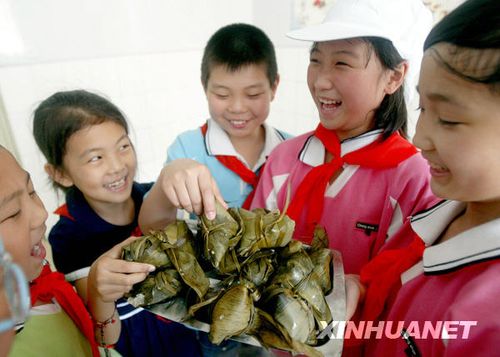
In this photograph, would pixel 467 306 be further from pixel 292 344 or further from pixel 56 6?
pixel 56 6

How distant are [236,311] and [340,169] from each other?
0.43 metres

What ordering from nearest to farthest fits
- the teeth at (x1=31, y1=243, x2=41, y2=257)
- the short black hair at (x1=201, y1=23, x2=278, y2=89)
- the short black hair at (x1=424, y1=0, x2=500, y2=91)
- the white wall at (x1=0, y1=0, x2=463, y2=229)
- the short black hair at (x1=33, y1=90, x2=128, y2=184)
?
the short black hair at (x1=424, y1=0, x2=500, y2=91) → the teeth at (x1=31, y1=243, x2=41, y2=257) → the short black hair at (x1=33, y1=90, x2=128, y2=184) → the short black hair at (x1=201, y1=23, x2=278, y2=89) → the white wall at (x1=0, y1=0, x2=463, y2=229)

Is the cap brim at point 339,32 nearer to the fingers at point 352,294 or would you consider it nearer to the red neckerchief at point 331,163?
the red neckerchief at point 331,163

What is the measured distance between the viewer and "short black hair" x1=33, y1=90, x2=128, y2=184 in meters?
0.75

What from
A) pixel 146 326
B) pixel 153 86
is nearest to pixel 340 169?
pixel 146 326

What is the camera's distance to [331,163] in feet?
2.43

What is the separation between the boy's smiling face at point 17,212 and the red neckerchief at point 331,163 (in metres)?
0.52

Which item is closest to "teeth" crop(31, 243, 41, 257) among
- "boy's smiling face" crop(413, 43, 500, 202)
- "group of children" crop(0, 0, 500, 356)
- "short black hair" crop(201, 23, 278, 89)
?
"group of children" crop(0, 0, 500, 356)

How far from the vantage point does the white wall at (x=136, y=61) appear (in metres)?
1.65

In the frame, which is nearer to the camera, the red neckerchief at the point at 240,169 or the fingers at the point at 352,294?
the fingers at the point at 352,294

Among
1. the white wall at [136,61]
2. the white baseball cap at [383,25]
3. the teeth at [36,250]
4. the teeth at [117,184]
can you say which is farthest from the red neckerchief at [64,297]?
the white wall at [136,61]

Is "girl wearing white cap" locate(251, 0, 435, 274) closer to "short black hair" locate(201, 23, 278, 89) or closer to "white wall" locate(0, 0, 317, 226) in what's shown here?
"short black hair" locate(201, 23, 278, 89)

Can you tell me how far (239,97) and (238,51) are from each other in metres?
0.13

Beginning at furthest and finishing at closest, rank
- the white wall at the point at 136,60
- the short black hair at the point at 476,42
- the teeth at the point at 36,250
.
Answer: the white wall at the point at 136,60 → the teeth at the point at 36,250 → the short black hair at the point at 476,42
